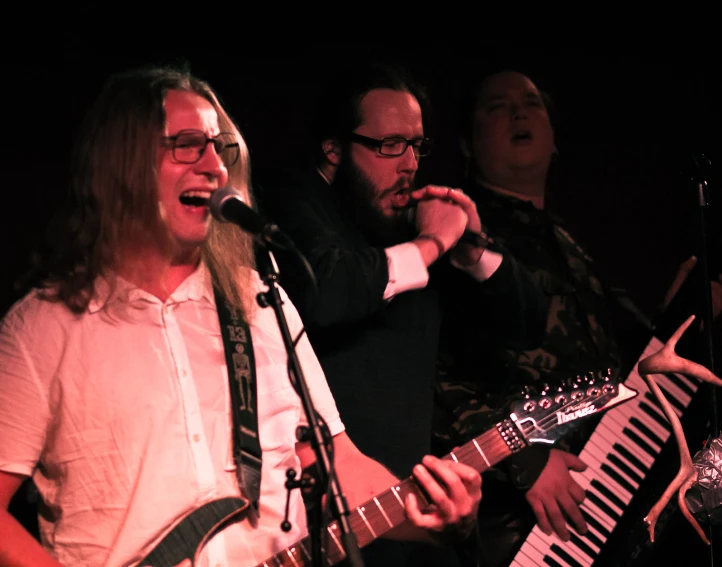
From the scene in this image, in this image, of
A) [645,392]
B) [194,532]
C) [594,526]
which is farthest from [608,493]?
[194,532]

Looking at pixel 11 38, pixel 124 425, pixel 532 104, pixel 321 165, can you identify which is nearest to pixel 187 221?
pixel 124 425

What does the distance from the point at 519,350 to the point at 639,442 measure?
1.72ft

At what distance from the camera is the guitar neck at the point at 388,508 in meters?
2.19

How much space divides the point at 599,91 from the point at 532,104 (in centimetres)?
82

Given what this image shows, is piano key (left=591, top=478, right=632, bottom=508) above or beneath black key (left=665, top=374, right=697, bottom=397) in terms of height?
beneath

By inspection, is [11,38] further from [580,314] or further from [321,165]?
[580,314]

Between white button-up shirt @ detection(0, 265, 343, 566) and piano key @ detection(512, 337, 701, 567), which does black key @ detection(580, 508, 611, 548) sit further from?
white button-up shirt @ detection(0, 265, 343, 566)

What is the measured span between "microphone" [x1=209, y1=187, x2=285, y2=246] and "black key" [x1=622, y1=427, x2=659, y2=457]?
178 centimetres

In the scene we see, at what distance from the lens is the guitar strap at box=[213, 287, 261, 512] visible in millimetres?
2213

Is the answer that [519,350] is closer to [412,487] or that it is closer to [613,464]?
[613,464]

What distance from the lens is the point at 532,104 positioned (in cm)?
360

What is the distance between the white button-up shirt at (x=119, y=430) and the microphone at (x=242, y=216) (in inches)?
17.7

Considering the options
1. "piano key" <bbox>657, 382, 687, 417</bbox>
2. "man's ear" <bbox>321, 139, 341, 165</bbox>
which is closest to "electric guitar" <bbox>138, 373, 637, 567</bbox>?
"piano key" <bbox>657, 382, 687, 417</bbox>

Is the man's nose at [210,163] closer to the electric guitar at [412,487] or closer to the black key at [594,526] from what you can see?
the electric guitar at [412,487]
